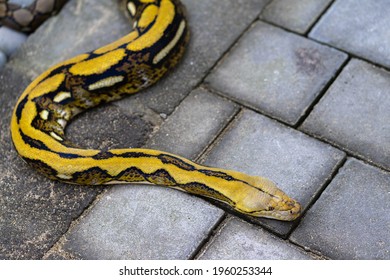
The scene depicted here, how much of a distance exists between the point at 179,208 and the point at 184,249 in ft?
0.98

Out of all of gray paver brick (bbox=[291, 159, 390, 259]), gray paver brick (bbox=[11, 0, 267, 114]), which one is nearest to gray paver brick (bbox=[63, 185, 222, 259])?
gray paver brick (bbox=[291, 159, 390, 259])

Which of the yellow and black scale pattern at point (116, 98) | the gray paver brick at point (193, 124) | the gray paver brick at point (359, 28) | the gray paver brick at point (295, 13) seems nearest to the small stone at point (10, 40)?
the yellow and black scale pattern at point (116, 98)

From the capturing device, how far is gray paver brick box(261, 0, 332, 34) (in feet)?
16.5

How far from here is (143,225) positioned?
13.1 ft

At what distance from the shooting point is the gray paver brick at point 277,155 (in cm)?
410

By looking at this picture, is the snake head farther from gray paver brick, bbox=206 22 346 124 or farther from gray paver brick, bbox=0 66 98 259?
gray paver brick, bbox=0 66 98 259

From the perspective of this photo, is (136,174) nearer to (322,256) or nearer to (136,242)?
(136,242)

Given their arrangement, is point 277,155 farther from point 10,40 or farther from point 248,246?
point 10,40

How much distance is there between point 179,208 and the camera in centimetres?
405

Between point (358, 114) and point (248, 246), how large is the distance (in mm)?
1310

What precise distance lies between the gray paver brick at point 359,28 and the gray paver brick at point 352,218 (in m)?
1.08

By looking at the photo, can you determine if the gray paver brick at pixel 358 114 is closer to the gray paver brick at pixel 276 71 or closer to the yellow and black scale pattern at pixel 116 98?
the gray paver brick at pixel 276 71

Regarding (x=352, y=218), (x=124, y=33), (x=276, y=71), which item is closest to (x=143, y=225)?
(x=352, y=218)
